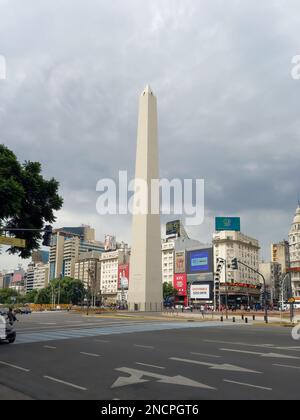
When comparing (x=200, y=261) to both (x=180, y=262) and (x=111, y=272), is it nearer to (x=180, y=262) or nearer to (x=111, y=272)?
(x=180, y=262)

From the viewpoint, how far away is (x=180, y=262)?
148m

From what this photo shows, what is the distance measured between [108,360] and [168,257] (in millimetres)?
144294

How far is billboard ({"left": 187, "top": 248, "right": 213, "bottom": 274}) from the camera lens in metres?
134

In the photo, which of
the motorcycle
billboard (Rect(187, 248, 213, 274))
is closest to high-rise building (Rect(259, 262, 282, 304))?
billboard (Rect(187, 248, 213, 274))

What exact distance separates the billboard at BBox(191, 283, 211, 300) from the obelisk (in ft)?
201

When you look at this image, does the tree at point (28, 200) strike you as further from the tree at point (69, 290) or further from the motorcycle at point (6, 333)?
the tree at point (69, 290)

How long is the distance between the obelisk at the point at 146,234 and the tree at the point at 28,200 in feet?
136

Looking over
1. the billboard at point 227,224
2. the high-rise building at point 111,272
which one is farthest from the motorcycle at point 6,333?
the high-rise building at point 111,272

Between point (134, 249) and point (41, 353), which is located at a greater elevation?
point (134, 249)

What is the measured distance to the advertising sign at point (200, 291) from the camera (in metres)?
126

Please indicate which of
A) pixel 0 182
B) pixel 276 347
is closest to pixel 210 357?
pixel 276 347
